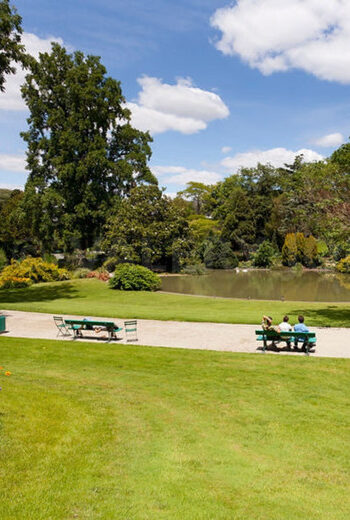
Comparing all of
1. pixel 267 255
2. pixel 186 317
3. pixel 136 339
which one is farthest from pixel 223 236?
pixel 136 339

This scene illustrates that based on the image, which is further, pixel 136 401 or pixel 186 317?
pixel 186 317

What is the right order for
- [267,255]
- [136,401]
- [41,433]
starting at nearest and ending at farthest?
[41,433], [136,401], [267,255]

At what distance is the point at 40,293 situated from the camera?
2998 centimetres

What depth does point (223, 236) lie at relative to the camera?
61750 millimetres

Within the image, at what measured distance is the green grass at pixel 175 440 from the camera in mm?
4684

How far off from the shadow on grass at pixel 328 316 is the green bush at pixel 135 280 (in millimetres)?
14707

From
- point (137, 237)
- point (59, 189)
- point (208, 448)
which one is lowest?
point (208, 448)

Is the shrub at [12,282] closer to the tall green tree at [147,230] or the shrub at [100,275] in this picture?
the shrub at [100,275]

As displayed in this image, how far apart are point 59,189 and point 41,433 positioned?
1621 inches

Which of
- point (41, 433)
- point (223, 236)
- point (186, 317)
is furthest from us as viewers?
A: point (223, 236)

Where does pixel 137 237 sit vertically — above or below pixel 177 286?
above

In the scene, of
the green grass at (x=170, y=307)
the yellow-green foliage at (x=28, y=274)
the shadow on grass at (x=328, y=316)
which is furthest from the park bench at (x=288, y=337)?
the yellow-green foliage at (x=28, y=274)

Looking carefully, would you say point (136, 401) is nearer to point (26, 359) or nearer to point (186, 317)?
point (26, 359)

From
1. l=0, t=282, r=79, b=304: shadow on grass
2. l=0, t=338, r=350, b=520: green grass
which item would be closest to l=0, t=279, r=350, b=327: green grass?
l=0, t=282, r=79, b=304: shadow on grass
